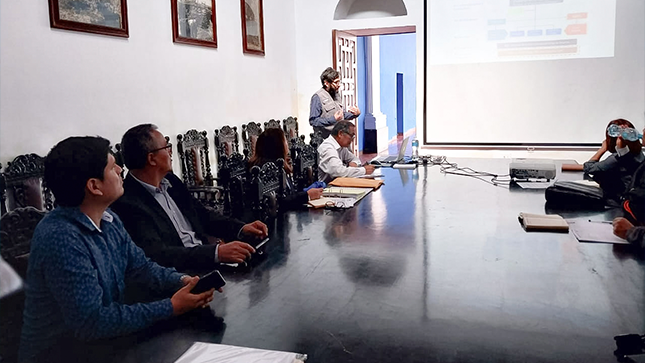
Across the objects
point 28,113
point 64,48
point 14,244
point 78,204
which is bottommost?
point 14,244

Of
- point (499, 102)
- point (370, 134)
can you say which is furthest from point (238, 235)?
point (370, 134)

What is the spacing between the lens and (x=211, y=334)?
1322 mm

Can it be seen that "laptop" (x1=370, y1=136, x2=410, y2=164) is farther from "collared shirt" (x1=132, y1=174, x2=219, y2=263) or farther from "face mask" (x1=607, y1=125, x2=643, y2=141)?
"collared shirt" (x1=132, y1=174, x2=219, y2=263)

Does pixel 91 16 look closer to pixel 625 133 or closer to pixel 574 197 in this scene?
pixel 574 197

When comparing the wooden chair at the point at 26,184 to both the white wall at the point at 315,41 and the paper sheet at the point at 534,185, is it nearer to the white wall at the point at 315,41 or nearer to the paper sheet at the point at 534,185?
the paper sheet at the point at 534,185

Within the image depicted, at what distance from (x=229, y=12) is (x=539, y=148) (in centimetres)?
380

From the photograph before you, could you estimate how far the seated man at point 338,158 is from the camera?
3.73m

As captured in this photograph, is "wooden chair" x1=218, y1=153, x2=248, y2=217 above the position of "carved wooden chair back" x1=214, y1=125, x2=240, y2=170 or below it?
below

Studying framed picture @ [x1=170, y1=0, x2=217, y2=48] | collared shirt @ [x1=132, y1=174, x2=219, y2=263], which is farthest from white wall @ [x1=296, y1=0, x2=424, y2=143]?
collared shirt @ [x1=132, y1=174, x2=219, y2=263]

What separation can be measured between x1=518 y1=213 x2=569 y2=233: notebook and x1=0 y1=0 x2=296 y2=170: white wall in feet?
8.81

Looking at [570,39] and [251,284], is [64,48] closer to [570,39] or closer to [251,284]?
[251,284]

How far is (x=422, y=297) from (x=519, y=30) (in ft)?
17.1

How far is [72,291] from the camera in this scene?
4.11ft

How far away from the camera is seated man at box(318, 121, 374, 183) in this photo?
12.2 ft
